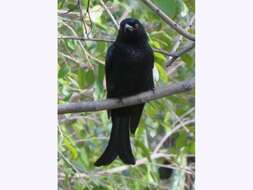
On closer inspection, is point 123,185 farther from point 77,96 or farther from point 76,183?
point 77,96

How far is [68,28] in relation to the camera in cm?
253

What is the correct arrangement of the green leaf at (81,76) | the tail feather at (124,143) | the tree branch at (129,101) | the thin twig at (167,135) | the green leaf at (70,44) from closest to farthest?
the tree branch at (129,101)
the tail feather at (124,143)
the green leaf at (70,44)
the green leaf at (81,76)
the thin twig at (167,135)

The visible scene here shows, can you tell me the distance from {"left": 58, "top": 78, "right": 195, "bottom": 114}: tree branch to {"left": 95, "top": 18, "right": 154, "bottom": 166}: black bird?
0.05 m

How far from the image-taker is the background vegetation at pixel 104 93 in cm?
244

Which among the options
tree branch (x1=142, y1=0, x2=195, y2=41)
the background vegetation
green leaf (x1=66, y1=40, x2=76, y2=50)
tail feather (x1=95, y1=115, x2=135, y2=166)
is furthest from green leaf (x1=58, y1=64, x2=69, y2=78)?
tree branch (x1=142, y1=0, x2=195, y2=41)

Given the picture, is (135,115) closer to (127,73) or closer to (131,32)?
(127,73)

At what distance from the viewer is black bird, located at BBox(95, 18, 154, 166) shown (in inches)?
91.7

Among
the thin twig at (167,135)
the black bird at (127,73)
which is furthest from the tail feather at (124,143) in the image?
the thin twig at (167,135)

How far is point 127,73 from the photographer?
2396mm

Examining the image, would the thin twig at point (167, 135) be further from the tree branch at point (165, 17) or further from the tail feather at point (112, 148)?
the tree branch at point (165, 17)

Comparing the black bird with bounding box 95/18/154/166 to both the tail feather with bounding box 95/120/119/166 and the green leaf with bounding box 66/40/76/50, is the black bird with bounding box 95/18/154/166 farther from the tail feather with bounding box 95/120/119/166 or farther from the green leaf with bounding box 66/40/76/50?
the green leaf with bounding box 66/40/76/50

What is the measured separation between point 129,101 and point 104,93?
0.80 feet
